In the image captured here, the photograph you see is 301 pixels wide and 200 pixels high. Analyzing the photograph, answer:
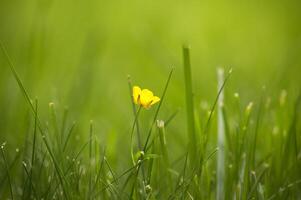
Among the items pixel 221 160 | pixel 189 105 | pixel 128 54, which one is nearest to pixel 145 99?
pixel 189 105

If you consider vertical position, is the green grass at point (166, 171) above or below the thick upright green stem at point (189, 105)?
below

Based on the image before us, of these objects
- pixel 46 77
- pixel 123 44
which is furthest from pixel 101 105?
pixel 123 44

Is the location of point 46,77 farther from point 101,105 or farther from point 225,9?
point 225,9

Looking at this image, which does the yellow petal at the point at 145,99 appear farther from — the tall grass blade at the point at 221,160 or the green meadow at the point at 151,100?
the tall grass blade at the point at 221,160

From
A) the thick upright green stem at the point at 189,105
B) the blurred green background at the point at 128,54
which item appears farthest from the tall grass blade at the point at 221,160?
the blurred green background at the point at 128,54

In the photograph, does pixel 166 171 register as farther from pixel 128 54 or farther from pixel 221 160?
pixel 128 54

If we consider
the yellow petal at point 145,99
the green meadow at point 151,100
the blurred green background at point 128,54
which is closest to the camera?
the yellow petal at point 145,99

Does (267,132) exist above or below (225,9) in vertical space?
below
